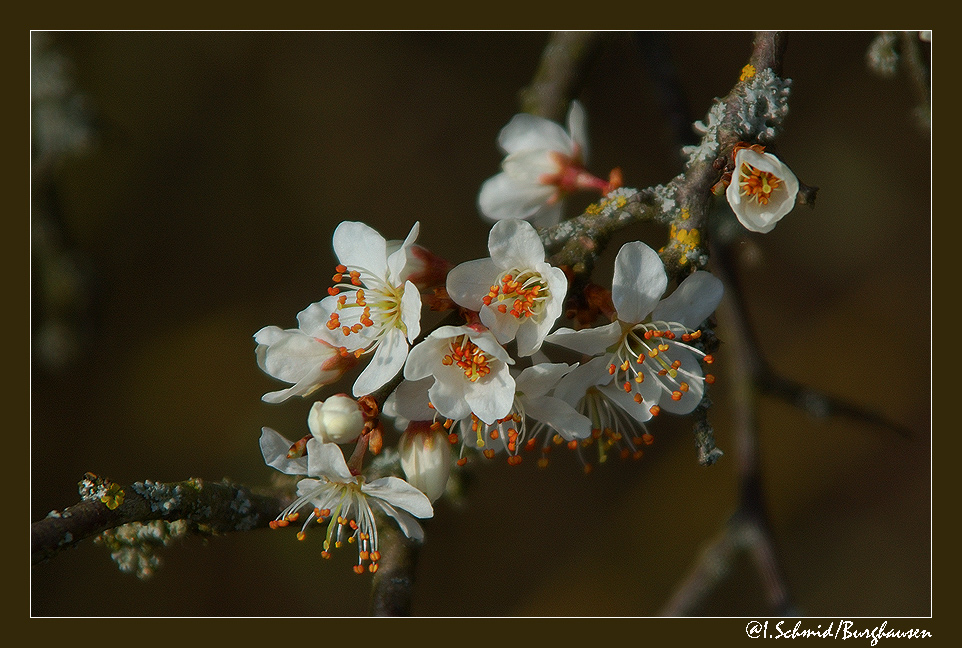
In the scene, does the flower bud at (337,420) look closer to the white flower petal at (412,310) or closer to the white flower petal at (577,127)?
the white flower petal at (412,310)

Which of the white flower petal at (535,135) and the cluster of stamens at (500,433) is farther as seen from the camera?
the white flower petal at (535,135)

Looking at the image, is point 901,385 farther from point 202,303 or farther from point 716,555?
point 202,303

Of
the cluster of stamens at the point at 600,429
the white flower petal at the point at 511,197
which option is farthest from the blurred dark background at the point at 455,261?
the cluster of stamens at the point at 600,429

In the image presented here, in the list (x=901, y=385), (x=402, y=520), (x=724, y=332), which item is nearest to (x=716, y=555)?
(x=724, y=332)

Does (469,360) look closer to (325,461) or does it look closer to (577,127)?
(325,461)

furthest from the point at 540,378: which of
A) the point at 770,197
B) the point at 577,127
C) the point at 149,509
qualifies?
the point at 577,127

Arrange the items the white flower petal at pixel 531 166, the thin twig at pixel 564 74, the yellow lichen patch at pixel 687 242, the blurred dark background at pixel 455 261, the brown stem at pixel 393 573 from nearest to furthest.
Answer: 1. the yellow lichen patch at pixel 687 242
2. the brown stem at pixel 393 573
3. the white flower petal at pixel 531 166
4. the thin twig at pixel 564 74
5. the blurred dark background at pixel 455 261
